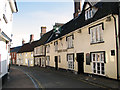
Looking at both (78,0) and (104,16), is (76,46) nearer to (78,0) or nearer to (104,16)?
(104,16)

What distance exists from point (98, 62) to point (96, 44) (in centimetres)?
182

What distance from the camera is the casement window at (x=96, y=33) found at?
41.8 ft

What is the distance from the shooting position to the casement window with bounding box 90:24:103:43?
12.7 meters

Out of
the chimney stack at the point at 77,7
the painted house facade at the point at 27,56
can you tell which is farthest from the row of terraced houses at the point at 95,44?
the painted house facade at the point at 27,56

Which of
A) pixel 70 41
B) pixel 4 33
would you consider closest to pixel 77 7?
pixel 70 41

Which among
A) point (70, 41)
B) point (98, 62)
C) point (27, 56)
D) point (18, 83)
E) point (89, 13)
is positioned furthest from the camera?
point (27, 56)

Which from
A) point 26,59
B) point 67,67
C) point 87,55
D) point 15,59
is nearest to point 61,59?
point 67,67

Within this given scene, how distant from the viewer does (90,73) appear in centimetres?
1387

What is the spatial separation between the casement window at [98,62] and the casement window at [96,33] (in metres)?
1.40

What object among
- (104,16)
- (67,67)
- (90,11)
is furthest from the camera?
(67,67)

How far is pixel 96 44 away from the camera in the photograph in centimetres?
1310

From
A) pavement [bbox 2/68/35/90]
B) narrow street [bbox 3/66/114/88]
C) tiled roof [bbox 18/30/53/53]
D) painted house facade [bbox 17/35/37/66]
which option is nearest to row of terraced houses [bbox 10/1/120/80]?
narrow street [bbox 3/66/114/88]

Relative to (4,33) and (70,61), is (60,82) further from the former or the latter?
(70,61)

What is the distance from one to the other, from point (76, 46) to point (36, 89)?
9408 mm
